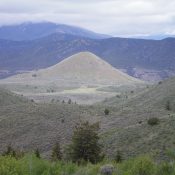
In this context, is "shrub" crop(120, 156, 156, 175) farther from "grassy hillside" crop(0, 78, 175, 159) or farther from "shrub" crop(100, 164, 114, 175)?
"grassy hillside" crop(0, 78, 175, 159)

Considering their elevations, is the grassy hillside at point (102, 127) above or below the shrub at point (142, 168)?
below

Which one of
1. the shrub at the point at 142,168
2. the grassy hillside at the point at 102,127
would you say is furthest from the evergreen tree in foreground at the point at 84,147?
the shrub at the point at 142,168

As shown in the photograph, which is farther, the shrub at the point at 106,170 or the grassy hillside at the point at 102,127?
the grassy hillside at the point at 102,127

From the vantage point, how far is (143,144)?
114 feet

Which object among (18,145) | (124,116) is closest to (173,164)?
(18,145)

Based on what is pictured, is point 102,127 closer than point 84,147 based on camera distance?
No

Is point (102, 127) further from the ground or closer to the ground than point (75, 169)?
closer to the ground

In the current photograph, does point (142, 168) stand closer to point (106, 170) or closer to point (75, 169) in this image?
point (106, 170)

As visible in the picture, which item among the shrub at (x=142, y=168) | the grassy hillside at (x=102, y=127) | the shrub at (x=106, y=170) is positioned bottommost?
the grassy hillside at (x=102, y=127)

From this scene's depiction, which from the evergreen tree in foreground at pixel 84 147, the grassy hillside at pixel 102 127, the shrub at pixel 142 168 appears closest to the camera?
the shrub at pixel 142 168

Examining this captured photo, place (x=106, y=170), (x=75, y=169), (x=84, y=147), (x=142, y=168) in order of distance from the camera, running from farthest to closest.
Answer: (x=84, y=147) → (x=75, y=169) → (x=106, y=170) → (x=142, y=168)

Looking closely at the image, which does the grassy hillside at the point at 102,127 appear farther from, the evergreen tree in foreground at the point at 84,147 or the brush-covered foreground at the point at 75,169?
the brush-covered foreground at the point at 75,169

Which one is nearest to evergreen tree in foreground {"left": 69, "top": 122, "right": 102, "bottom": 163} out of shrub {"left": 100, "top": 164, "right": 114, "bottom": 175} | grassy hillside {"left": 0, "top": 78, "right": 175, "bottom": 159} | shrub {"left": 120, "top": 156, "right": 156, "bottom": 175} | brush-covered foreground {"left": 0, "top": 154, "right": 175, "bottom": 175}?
grassy hillside {"left": 0, "top": 78, "right": 175, "bottom": 159}

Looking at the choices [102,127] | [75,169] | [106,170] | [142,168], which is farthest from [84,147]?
[102,127]
